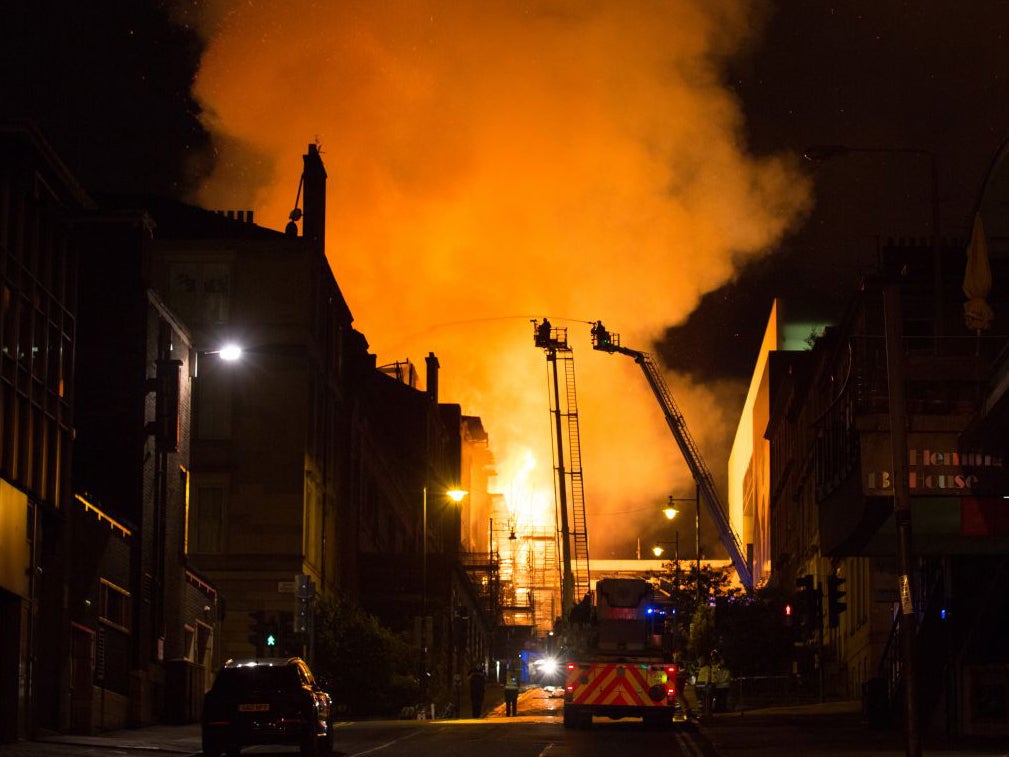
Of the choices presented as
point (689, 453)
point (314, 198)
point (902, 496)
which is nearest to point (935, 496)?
point (902, 496)

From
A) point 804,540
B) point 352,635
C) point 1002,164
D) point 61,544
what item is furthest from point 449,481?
point 1002,164

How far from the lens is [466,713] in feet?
202

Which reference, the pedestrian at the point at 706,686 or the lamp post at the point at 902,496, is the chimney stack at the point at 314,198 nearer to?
the pedestrian at the point at 706,686

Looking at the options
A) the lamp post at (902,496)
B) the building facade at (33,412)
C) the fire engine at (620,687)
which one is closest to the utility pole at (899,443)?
the lamp post at (902,496)

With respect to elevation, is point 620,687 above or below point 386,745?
above

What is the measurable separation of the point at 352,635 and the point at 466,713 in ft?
37.2

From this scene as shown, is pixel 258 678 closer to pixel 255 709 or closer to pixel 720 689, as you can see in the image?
pixel 255 709

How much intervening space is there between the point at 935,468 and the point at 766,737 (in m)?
8.72

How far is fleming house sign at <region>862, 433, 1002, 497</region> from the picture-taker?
24.9 metres

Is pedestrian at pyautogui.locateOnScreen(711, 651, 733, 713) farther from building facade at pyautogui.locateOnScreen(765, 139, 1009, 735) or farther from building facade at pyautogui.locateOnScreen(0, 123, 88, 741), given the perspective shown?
building facade at pyautogui.locateOnScreen(0, 123, 88, 741)

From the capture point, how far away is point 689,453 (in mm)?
95812

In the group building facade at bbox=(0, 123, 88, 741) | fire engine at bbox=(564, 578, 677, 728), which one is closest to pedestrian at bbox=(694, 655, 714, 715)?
fire engine at bbox=(564, 578, 677, 728)

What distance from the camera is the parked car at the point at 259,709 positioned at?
2564cm

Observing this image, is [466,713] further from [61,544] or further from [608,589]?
[61,544]
